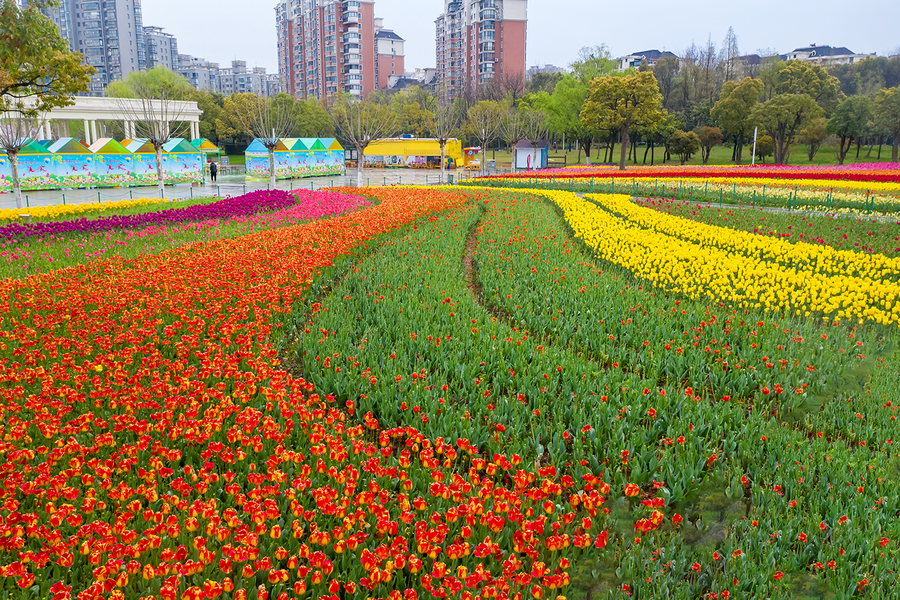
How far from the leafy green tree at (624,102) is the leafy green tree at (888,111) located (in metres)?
15.8

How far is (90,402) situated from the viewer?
4.96 m

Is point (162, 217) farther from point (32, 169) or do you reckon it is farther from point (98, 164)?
point (98, 164)

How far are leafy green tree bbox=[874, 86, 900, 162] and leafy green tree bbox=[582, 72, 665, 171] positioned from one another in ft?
51.9

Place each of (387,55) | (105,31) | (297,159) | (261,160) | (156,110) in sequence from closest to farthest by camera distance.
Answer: (261,160)
(297,159)
(156,110)
(105,31)
(387,55)

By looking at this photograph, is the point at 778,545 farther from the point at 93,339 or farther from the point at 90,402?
the point at 93,339

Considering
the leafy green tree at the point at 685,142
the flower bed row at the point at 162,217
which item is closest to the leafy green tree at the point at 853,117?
the leafy green tree at the point at 685,142

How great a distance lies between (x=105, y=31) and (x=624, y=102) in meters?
135

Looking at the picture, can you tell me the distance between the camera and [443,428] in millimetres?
4555

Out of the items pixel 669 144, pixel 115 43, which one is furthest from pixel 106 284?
pixel 115 43

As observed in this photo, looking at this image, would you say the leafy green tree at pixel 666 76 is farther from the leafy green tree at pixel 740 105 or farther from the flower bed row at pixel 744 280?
the flower bed row at pixel 744 280

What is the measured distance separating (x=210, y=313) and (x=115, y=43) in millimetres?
161249

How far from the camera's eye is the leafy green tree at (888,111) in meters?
45.3

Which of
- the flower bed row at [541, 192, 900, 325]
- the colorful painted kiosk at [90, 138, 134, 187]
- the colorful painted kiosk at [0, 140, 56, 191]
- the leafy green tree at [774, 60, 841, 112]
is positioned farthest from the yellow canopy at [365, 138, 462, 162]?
the flower bed row at [541, 192, 900, 325]

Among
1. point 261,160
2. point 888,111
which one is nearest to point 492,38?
point 888,111
